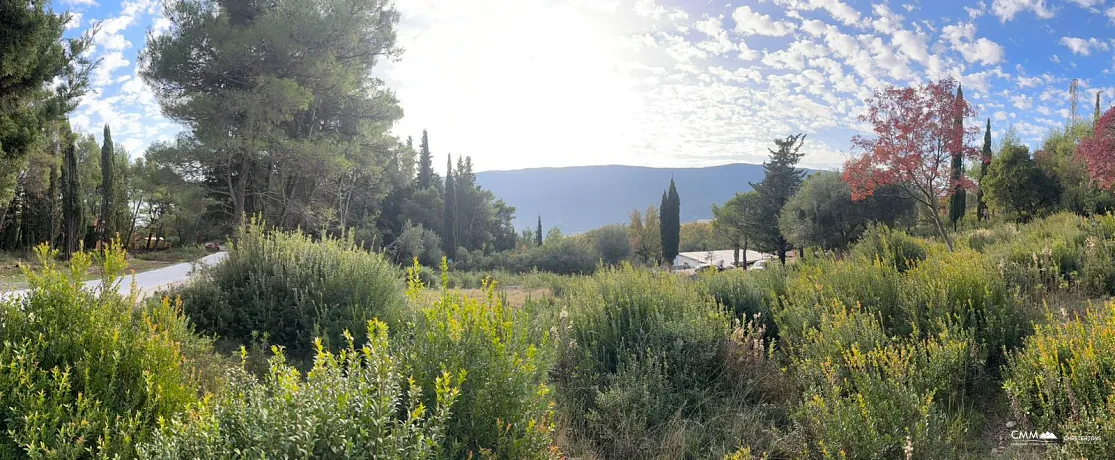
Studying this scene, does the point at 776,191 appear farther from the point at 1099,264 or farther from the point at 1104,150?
the point at 1099,264

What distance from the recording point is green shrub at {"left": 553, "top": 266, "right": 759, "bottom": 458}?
3.63 metres

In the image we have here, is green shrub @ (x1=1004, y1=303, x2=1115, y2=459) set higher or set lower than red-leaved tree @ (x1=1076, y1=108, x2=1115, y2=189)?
lower

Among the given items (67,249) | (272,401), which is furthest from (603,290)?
(67,249)

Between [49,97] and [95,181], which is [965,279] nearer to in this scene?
[49,97]

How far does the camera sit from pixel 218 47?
1554cm

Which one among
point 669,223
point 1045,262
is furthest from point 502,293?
point 669,223

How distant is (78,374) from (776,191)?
33.9 metres

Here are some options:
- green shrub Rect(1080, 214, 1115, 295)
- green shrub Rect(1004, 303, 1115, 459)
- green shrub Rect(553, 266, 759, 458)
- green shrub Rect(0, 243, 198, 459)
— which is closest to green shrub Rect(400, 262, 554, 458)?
green shrub Rect(0, 243, 198, 459)

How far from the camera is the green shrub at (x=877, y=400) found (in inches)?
111

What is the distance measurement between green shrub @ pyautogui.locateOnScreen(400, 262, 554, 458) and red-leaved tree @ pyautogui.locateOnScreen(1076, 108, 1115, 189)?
20.6m

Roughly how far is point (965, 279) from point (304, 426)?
17.8 ft

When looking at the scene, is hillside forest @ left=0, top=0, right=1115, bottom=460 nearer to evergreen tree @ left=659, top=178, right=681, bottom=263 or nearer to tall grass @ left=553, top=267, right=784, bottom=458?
tall grass @ left=553, top=267, right=784, bottom=458

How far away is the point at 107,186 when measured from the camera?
23969 mm

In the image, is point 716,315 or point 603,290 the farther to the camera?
point 603,290
